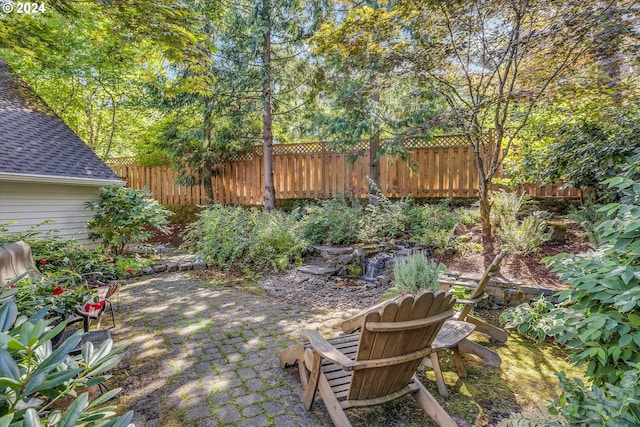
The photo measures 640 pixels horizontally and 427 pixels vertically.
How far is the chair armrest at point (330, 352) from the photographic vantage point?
5.83ft

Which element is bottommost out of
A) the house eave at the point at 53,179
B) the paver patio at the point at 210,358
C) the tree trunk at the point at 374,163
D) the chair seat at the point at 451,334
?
the paver patio at the point at 210,358

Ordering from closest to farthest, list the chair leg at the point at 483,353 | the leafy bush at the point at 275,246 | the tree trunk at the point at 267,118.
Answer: the chair leg at the point at 483,353
the leafy bush at the point at 275,246
the tree trunk at the point at 267,118

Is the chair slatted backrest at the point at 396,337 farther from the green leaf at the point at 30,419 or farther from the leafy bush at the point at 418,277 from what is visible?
the leafy bush at the point at 418,277

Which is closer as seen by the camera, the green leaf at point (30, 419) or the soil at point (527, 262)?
the green leaf at point (30, 419)

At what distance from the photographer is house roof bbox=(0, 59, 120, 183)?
18.5 ft

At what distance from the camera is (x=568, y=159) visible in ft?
13.9

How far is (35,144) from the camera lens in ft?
20.7

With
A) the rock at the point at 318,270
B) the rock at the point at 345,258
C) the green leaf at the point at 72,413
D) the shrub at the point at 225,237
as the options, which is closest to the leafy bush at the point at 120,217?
the shrub at the point at 225,237

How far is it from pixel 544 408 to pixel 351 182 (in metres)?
6.25

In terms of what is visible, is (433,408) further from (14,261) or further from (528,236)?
(14,261)

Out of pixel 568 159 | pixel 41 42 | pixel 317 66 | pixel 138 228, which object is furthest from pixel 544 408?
pixel 317 66

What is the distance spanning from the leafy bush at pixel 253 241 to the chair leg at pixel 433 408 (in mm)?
3780

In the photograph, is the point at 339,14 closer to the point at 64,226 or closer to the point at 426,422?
the point at 64,226

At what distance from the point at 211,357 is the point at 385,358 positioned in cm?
180
